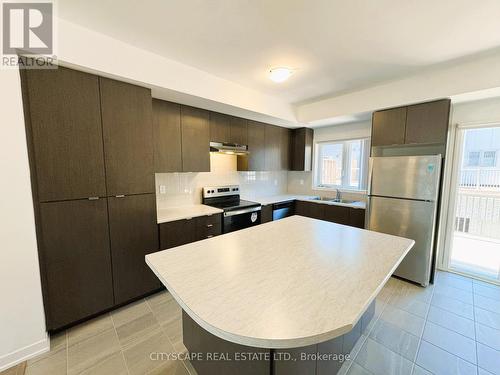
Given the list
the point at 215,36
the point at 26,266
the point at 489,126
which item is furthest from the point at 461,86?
the point at 26,266

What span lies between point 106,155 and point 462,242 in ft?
15.0

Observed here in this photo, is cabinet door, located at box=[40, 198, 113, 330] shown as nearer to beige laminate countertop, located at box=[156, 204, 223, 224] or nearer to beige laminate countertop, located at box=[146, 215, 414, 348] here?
beige laminate countertop, located at box=[156, 204, 223, 224]

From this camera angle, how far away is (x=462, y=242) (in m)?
2.88

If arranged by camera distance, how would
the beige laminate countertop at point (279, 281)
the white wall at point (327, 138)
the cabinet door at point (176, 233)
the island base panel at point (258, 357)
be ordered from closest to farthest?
the beige laminate countertop at point (279, 281)
the island base panel at point (258, 357)
the cabinet door at point (176, 233)
the white wall at point (327, 138)

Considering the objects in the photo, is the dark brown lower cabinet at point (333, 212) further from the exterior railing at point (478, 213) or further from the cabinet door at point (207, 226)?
the cabinet door at point (207, 226)

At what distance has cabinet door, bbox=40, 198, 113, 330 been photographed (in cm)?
169

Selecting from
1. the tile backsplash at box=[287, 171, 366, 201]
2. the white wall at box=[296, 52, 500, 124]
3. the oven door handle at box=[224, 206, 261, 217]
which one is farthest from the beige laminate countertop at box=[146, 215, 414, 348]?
the tile backsplash at box=[287, 171, 366, 201]

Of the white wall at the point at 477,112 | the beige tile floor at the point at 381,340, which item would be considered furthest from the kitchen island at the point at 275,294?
the white wall at the point at 477,112

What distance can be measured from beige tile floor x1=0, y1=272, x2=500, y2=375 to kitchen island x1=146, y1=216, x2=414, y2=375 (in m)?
0.27

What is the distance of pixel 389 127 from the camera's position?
108 inches

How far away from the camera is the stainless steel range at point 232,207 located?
116 inches

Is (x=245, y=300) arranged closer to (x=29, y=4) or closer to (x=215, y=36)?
(x=215, y=36)

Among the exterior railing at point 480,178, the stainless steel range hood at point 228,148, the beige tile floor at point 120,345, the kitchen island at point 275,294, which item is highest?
the stainless steel range hood at point 228,148

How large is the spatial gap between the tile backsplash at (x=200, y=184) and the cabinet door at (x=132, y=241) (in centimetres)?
68
